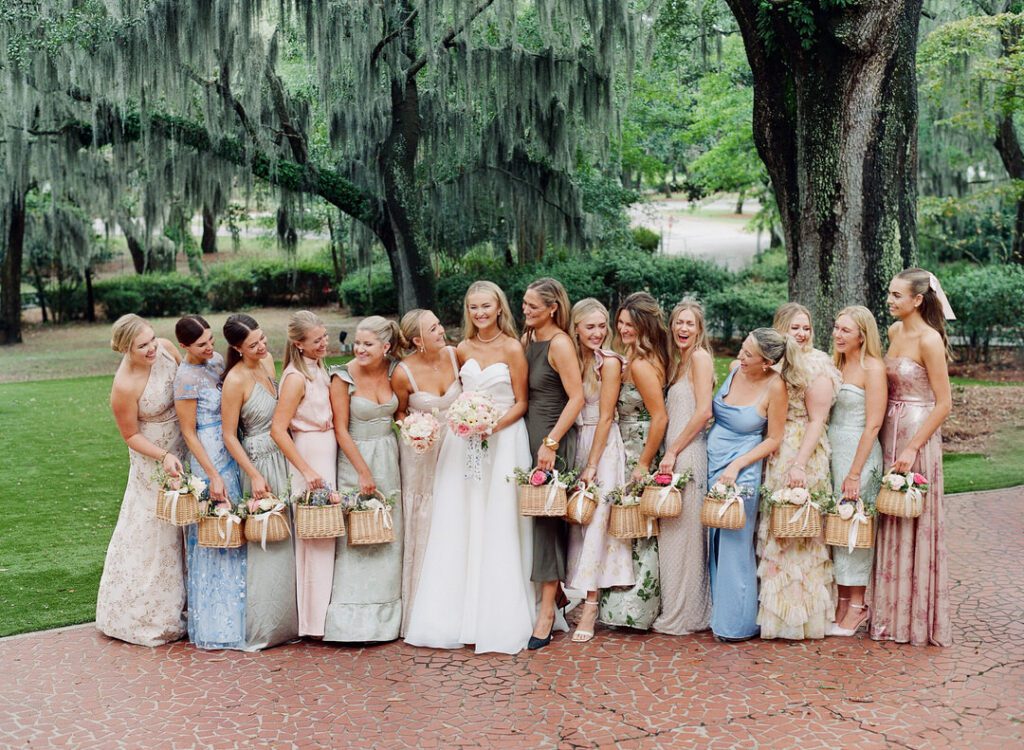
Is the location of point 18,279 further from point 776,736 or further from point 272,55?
point 776,736

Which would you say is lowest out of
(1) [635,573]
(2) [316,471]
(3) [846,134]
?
(1) [635,573]

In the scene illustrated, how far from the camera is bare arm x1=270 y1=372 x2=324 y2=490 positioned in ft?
17.9

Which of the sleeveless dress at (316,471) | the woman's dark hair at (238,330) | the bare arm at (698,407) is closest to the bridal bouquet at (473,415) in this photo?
the sleeveless dress at (316,471)

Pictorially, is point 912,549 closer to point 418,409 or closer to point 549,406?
point 549,406

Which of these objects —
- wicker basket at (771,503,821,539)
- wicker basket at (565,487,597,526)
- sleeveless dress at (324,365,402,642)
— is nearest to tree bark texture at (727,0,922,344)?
wicker basket at (771,503,821,539)

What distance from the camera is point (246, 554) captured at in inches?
221

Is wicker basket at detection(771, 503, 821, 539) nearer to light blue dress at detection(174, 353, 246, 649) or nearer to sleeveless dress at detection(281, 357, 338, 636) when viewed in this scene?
sleeveless dress at detection(281, 357, 338, 636)

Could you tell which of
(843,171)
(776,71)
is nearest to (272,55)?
(776,71)

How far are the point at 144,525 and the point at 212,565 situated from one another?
455 mm

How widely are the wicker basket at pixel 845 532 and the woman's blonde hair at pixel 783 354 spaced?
72 cm

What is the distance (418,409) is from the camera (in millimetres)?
5664

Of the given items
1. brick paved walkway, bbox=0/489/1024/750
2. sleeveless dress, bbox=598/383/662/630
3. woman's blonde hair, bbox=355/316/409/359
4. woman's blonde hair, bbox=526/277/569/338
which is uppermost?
woman's blonde hair, bbox=526/277/569/338

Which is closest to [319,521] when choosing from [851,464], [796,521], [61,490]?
[796,521]

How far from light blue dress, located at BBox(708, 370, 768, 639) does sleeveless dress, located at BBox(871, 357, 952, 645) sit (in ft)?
2.17
